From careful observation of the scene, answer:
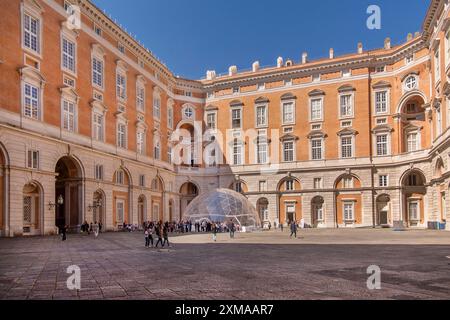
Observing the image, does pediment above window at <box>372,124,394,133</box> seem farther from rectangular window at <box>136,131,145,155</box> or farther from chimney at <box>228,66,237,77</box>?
rectangular window at <box>136,131,145,155</box>

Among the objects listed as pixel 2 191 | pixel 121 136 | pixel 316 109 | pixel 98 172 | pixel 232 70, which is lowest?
pixel 2 191

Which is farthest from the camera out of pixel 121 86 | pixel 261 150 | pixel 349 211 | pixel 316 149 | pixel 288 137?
pixel 261 150

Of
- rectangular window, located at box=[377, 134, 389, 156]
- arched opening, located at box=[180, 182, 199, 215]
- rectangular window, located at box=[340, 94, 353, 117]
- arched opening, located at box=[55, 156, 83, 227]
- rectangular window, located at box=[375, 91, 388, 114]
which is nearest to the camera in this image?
arched opening, located at box=[55, 156, 83, 227]

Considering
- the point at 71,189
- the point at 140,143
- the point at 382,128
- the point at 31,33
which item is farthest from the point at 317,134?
the point at 31,33

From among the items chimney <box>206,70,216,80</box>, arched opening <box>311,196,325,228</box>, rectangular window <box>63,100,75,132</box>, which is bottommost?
arched opening <box>311,196,325,228</box>

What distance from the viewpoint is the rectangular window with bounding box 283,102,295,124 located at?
6015 centimetres

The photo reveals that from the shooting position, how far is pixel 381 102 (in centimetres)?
5562

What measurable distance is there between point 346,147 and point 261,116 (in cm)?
1176

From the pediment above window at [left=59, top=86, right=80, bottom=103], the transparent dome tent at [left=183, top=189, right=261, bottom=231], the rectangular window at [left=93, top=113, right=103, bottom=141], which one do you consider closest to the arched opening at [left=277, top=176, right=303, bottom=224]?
the transparent dome tent at [left=183, top=189, right=261, bottom=231]

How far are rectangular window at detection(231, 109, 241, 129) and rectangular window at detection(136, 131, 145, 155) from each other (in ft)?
48.6

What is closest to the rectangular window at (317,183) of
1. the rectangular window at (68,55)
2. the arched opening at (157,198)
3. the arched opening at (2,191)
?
the arched opening at (157,198)

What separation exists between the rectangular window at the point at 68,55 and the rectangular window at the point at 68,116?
9.79 feet

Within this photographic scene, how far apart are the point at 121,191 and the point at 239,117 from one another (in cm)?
2172

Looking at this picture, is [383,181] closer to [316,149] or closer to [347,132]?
[347,132]
